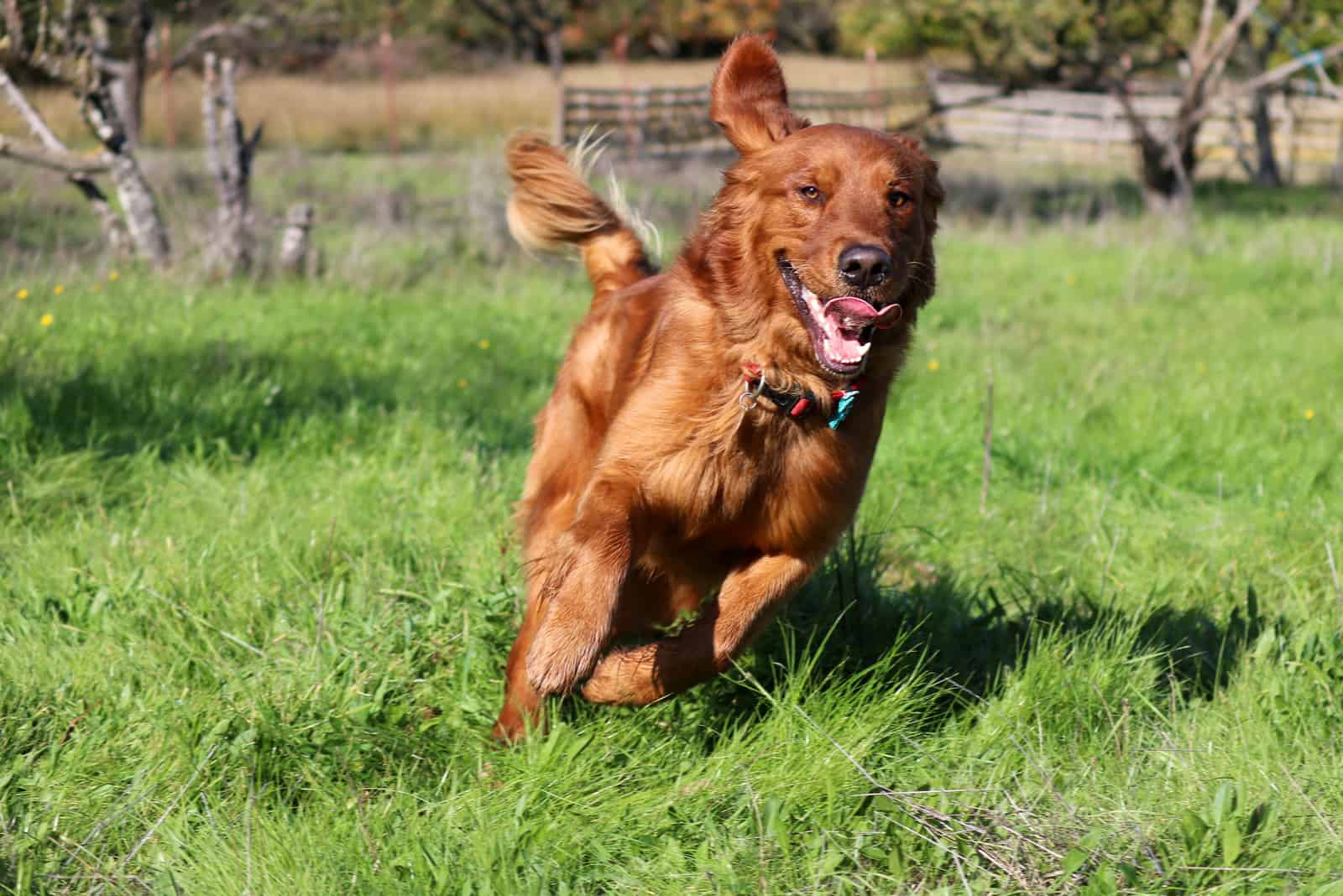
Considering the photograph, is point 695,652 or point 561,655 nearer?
point 561,655

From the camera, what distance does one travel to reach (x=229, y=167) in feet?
26.4

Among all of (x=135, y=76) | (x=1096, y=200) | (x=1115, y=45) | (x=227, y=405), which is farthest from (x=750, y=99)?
(x=135, y=76)

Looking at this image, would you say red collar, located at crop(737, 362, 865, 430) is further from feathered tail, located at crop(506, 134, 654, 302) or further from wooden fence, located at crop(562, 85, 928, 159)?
wooden fence, located at crop(562, 85, 928, 159)

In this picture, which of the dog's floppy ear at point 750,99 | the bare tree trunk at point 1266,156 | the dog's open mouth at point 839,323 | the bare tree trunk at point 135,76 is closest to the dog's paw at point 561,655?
the dog's open mouth at point 839,323

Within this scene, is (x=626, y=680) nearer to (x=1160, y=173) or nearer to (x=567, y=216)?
(x=567, y=216)

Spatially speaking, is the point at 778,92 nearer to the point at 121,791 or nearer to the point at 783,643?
the point at 783,643

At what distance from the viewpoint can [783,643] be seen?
3225mm

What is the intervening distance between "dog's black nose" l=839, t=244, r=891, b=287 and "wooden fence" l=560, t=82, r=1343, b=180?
1605cm

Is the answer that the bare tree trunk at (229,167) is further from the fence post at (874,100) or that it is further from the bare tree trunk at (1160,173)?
the fence post at (874,100)

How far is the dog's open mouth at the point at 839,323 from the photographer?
2.72 meters

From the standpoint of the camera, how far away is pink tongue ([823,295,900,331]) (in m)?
2.70

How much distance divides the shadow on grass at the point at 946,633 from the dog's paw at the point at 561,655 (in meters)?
0.48

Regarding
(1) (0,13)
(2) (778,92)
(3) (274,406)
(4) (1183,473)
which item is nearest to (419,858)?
(2) (778,92)

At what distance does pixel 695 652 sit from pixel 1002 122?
24908 mm
